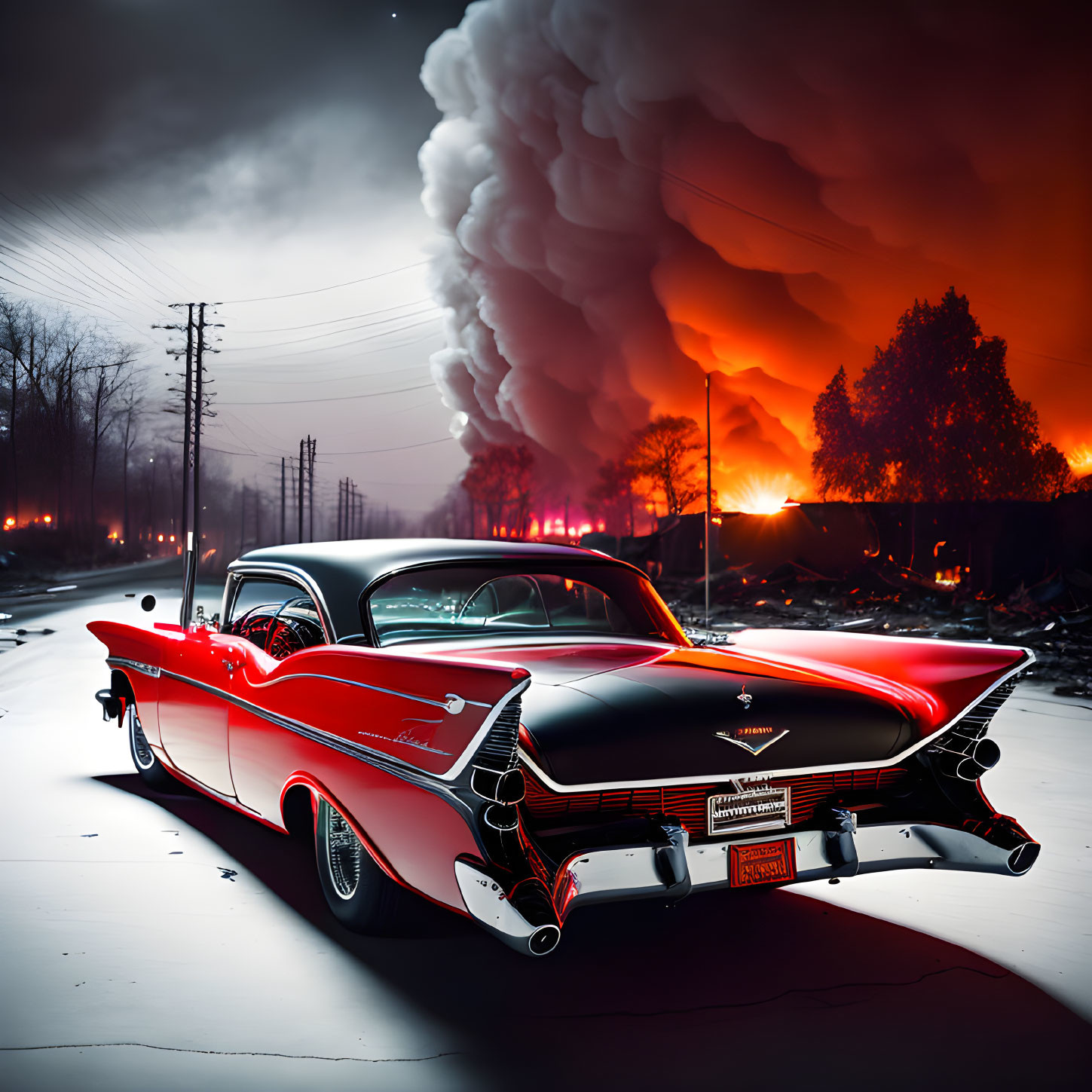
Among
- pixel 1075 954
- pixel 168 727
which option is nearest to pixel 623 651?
pixel 1075 954

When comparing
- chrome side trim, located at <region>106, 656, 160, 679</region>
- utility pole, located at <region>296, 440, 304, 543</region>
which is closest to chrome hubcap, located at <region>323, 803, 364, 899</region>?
chrome side trim, located at <region>106, 656, 160, 679</region>

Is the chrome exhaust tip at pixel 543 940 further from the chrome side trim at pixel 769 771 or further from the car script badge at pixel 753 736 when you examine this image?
the car script badge at pixel 753 736

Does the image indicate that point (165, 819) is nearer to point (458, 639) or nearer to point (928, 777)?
point (458, 639)

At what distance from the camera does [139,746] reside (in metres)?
6.06

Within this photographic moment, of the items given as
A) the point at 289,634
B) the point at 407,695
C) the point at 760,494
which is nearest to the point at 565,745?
the point at 407,695

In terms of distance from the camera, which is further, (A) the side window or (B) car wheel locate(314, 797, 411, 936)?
(A) the side window

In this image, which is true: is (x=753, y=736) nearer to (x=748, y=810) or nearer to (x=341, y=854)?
(x=748, y=810)

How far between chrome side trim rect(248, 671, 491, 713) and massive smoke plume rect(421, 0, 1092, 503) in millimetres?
54000

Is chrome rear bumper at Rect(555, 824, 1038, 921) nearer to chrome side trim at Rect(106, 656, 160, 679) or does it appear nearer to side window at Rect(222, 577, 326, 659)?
side window at Rect(222, 577, 326, 659)

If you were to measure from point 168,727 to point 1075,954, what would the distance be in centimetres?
411

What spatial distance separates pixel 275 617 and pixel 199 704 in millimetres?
560

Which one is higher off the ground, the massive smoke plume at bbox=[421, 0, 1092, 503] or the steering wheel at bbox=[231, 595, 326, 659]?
the massive smoke plume at bbox=[421, 0, 1092, 503]

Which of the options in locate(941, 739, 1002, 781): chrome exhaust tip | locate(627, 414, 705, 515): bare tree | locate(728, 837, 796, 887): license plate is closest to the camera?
locate(728, 837, 796, 887): license plate

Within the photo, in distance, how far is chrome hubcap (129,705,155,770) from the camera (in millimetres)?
5952
